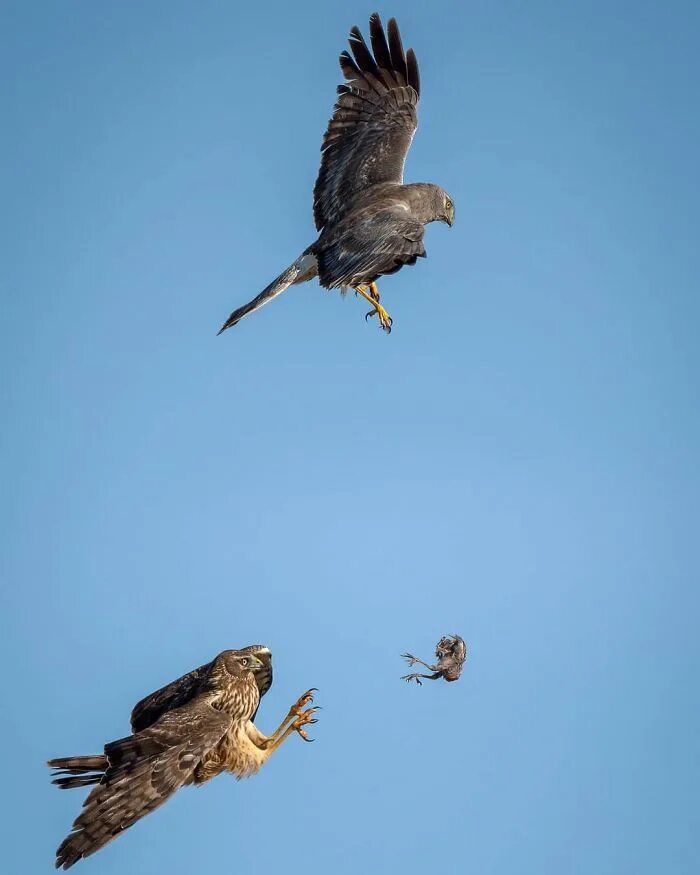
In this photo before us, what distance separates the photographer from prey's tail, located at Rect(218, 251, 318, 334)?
53.4 feet

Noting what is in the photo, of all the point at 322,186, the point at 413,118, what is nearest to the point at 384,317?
the point at 322,186

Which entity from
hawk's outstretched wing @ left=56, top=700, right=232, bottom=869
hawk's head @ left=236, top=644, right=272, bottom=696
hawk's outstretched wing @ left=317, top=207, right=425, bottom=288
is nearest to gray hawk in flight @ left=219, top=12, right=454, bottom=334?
hawk's outstretched wing @ left=317, top=207, right=425, bottom=288

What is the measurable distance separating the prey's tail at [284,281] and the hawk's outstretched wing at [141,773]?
5.79 metres

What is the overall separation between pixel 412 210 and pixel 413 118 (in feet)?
6.89

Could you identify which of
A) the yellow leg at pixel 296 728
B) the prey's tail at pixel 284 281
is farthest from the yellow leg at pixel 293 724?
the prey's tail at pixel 284 281

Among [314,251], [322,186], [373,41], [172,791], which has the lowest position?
[172,791]

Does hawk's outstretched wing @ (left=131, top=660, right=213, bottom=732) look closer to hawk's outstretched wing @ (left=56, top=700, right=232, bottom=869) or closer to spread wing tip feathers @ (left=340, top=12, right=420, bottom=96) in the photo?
hawk's outstretched wing @ (left=56, top=700, right=232, bottom=869)

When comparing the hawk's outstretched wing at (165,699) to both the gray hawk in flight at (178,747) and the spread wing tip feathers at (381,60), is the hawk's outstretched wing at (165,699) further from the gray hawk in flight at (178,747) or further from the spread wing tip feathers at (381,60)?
the spread wing tip feathers at (381,60)

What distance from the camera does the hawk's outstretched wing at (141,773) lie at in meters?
10.6

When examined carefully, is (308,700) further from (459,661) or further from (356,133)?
(356,133)

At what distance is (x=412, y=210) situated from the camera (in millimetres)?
16719

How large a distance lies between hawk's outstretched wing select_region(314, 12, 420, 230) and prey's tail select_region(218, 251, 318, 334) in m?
0.96

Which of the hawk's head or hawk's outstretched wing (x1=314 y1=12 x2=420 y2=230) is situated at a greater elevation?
hawk's outstretched wing (x1=314 y1=12 x2=420 y2=230)

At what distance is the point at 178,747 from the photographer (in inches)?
448
